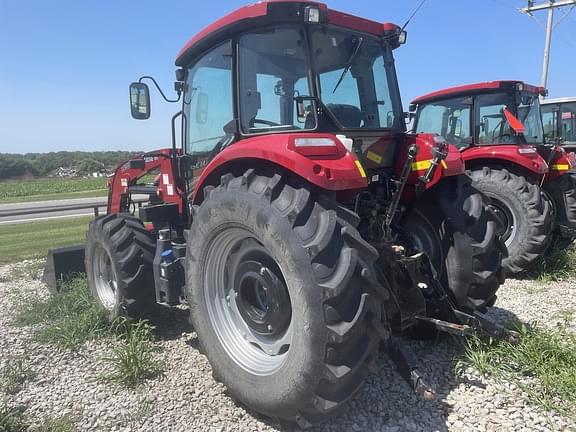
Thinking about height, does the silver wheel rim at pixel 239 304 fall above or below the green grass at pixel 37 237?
above

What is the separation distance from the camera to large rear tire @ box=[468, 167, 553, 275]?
5.93 m

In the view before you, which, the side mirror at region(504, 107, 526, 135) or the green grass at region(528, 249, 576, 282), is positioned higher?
the side mirror at region(504, 107, 526, 135)

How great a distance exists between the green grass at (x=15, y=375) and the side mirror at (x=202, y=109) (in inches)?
93.1

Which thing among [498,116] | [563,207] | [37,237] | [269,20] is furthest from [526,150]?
[37,237]

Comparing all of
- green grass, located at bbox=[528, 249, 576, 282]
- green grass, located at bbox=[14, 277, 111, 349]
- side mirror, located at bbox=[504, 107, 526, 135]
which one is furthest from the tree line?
green grass, located at bbox=[528, 249, 576, 282]

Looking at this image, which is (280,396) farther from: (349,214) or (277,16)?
(277,16)

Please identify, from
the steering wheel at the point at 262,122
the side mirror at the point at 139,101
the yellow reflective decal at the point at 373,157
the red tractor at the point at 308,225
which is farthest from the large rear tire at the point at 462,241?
→ the side mirror at the point at 139,101

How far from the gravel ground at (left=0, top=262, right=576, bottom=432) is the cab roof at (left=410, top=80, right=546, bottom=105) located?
14.7ft

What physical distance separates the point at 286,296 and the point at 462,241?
1.39 metres

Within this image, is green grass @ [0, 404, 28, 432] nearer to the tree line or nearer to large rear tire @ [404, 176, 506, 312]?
large rear tire @ [404, 176, 506, 312]

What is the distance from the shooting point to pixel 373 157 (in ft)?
11.0

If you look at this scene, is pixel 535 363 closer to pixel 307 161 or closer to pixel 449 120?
pixel 307 161

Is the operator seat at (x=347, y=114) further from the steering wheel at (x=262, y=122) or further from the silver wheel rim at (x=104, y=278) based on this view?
the silver wheel rim at (x=104, y=278)

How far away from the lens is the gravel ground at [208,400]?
2729 mm
